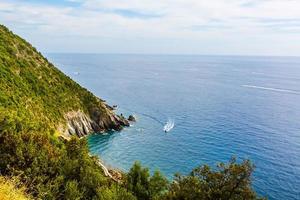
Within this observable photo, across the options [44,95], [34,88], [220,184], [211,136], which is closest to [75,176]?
[220,184]

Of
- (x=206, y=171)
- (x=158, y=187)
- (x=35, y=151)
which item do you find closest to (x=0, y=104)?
(x=35, y=151)

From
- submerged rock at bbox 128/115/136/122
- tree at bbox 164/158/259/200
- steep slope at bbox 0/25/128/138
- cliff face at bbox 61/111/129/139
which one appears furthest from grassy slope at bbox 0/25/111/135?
tree at bbox 164/158/259/200

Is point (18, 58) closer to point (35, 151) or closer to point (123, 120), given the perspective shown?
point (123, 120)

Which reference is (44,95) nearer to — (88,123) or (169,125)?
(88,123)

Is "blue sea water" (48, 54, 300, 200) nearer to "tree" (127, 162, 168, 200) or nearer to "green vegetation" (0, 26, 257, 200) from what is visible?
"green vegetation" (0, 26, 257, 200)

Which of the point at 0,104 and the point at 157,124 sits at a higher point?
the point at 0,104

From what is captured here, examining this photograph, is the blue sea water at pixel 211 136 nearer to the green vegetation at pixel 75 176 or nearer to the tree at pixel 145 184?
the green vegetation at pixel 75 176

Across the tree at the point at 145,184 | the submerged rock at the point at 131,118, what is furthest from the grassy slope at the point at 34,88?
the tree at the point at 145,184
